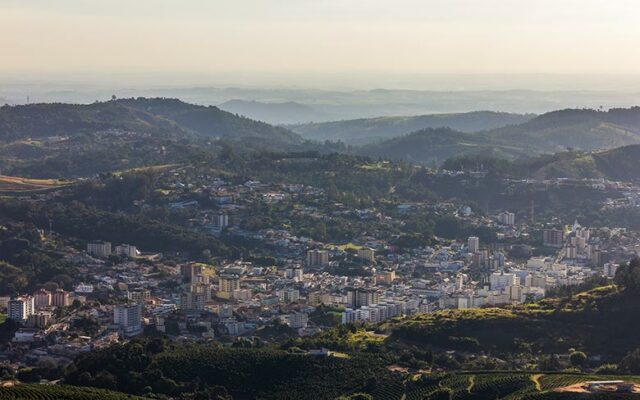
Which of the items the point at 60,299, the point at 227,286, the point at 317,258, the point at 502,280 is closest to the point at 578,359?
the point at 502,280

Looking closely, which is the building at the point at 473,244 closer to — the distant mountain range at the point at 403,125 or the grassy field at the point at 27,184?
the grassy field at the point at 27,184

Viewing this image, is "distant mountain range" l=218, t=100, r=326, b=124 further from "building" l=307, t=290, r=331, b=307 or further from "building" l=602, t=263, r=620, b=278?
"building" l=307, t=290, r=331, b=307

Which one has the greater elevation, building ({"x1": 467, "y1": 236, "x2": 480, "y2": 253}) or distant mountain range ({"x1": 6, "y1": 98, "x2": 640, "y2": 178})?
distant mountain range ({"x1": 6, "y1": 98, "x2": 640, "y2": 178})

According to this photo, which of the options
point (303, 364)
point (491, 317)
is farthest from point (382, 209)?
point (303, 364)

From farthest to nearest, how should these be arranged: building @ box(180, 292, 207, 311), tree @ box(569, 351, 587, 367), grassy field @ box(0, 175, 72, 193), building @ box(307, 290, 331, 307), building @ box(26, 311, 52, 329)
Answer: grassy field @ box(0, 175, 72, 193) < building @ box(307, 290, 331, 307) < building @ box(180, 292, 207, 311) < building @ box(26, 311, 52, 329) < tree @ box(569, 351, 587, 367)

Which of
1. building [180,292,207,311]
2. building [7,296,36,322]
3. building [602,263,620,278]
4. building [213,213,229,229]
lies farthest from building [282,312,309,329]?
building [213,213,229,229]

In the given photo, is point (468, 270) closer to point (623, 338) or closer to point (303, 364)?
point (623, 338)
